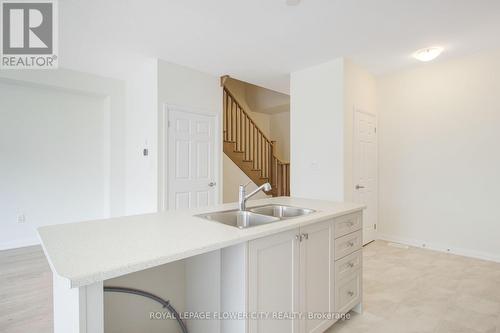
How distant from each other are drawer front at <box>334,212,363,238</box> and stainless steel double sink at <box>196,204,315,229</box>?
22 cm

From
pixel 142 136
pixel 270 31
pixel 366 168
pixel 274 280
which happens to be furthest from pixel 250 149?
pixel 274 280

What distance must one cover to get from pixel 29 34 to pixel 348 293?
4036mm

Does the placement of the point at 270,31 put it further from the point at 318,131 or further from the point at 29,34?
the point at 29,34

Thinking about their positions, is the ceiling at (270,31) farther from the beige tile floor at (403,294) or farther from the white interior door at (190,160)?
the beige tile floor at (403,294)

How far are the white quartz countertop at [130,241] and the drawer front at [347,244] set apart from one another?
348 mm

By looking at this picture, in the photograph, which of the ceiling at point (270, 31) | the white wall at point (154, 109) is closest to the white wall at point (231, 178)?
the white wall at point (154, 109)

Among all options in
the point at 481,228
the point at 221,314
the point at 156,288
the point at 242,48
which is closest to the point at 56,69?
the point at 242,48

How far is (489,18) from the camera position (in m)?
2.65

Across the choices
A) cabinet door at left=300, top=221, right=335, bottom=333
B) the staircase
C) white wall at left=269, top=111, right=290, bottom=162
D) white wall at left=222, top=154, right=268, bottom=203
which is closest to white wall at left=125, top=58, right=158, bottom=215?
the staircase

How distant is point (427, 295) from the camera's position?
248 cm

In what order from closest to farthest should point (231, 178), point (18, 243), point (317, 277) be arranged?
1. point (317, 277)
2. point (18, 243)
3. point (231, 178)

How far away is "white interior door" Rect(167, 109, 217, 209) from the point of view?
12.5 ft

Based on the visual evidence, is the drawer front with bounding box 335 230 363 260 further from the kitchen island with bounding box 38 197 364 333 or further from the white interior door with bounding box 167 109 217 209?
the white interior door with bounding box 167 109 217 209

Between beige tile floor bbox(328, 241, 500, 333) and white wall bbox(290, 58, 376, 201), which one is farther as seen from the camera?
white wall bbox(290, 58, 376, 201)
